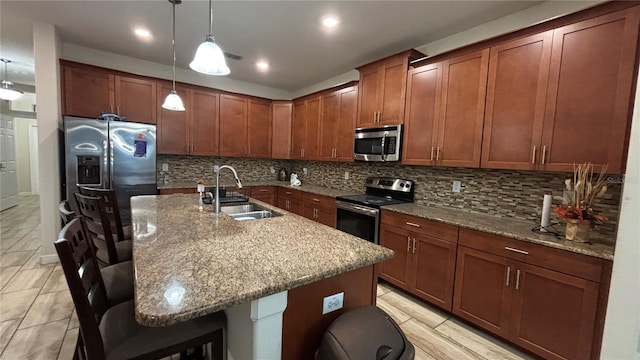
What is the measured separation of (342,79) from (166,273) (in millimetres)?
3909

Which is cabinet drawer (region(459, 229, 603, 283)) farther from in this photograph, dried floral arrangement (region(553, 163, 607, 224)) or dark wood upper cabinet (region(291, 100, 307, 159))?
dark wood upper cabinet (region(291, 100, 307, 159))

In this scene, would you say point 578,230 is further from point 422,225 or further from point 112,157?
point 112,157

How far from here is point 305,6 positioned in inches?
Answer: 90.5

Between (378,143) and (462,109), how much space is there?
0.97 m

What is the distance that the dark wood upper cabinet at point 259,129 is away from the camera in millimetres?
4657

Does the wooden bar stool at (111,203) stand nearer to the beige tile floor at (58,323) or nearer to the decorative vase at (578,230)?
the beige tile floor at (58,323)

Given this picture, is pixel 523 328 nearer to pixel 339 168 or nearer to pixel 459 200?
pixel 459 200

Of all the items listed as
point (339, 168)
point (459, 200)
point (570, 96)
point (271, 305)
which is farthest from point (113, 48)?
point (570, 96)

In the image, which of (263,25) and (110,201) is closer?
(110,201)

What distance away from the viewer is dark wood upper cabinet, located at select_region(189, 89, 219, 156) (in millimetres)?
4070

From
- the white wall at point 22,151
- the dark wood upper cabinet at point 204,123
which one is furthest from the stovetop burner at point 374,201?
the white wall at point 22,151

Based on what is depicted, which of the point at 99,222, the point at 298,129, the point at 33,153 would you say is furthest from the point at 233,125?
the point at 33,153

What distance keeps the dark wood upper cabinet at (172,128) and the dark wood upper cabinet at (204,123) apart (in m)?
0.08

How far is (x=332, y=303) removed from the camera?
122 centimetres
